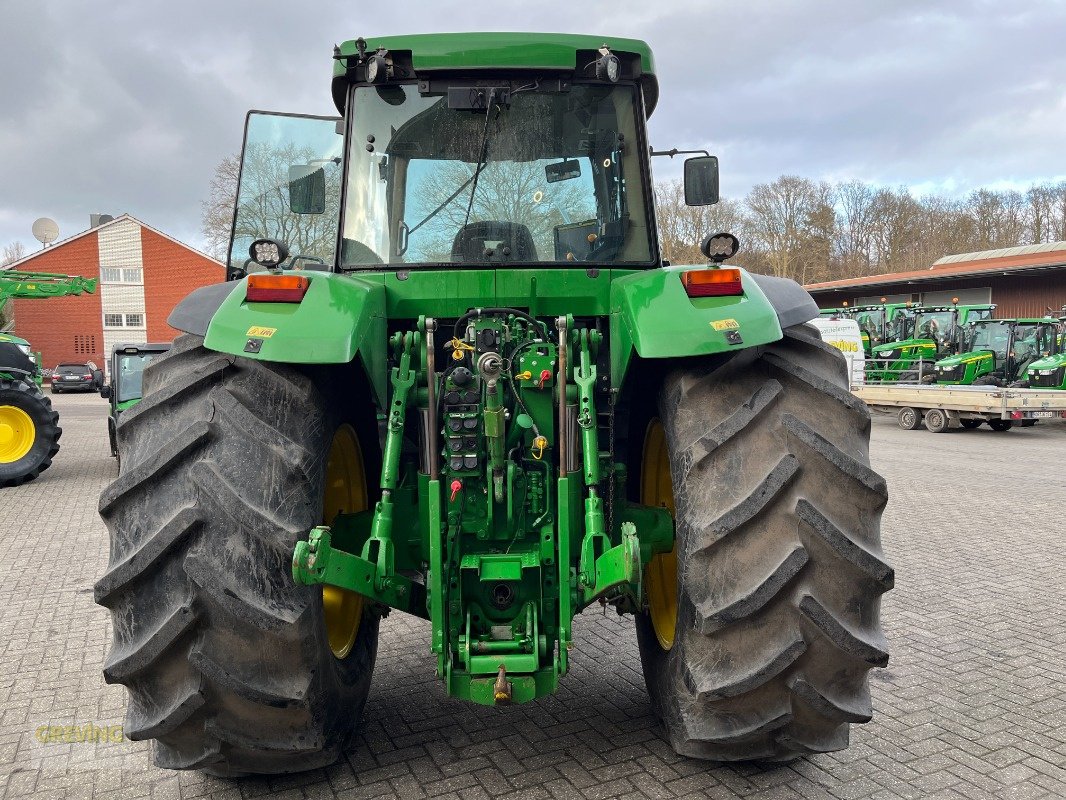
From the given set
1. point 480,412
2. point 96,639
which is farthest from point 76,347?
point 480,412

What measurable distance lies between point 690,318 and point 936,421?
632 inches

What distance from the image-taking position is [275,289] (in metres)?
2.86

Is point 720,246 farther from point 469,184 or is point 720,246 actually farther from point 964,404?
point 964,404

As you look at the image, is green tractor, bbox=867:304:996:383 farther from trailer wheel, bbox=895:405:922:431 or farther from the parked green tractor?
trailer wheel, bbox=895:405:922:431

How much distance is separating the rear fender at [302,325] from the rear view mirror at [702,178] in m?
2.03

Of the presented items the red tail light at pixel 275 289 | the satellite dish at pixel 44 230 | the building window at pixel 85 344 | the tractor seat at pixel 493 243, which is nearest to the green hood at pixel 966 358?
the tractor seat at pixel 493 243

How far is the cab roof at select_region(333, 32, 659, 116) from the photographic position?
3.46 meters

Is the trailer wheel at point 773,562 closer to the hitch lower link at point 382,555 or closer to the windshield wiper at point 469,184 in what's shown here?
the hitch lower link at point 382,555

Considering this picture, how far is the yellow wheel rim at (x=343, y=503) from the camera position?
343 centimetres

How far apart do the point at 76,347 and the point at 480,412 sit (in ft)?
159

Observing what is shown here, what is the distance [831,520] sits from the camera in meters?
2.57

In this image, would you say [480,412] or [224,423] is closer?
[224,423]

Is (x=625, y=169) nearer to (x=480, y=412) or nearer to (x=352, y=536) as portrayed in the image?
(x=480, y=412)

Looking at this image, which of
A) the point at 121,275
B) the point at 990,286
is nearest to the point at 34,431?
the point at 990,286
